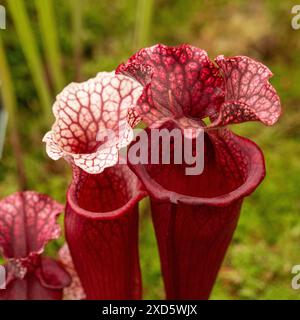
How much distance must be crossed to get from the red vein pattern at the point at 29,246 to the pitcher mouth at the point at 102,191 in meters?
0.14

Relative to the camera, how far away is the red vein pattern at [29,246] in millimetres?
1239

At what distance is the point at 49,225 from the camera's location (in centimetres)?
128

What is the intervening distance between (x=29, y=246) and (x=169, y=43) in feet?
4.74

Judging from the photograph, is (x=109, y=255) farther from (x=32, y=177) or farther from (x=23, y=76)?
(x=23, y=76)

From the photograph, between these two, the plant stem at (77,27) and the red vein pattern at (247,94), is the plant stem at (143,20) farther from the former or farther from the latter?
the red vein pattern at (247,94)

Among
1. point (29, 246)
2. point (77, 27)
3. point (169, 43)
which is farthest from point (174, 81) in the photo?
point (169, 43)

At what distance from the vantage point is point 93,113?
114cm

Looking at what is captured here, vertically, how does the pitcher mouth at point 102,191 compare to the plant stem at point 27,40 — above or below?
below

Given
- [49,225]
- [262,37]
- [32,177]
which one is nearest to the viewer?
[49,225]

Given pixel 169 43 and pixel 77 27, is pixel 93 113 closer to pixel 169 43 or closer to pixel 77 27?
pixel 77 27

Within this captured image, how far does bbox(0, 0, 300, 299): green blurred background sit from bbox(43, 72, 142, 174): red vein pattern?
727 millimetres

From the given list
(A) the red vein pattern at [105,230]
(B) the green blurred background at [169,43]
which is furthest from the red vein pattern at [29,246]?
(B) the green blurred background at [169,43]

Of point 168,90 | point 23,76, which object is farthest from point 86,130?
point 23,76

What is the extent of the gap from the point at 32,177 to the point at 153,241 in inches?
20.5
